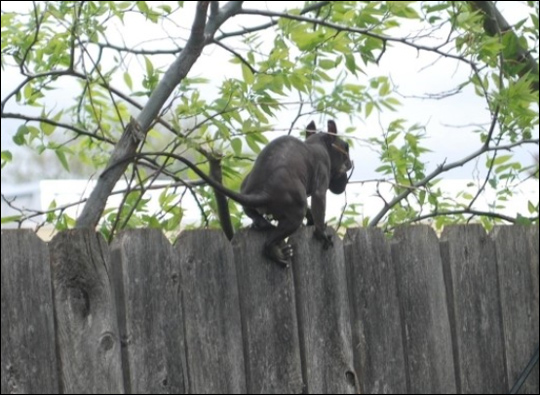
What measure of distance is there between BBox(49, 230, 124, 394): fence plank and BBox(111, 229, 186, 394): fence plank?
0.05 meters

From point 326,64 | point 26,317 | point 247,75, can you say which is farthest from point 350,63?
point 26,317

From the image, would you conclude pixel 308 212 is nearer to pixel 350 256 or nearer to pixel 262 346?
pixel 350 256

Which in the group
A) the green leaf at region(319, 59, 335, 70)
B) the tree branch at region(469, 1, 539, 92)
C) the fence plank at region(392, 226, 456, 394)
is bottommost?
the fence plank at region(392, 226, 456, 394)

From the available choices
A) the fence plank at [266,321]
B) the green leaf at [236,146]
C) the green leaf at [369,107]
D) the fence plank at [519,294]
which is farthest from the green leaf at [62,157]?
the green leaf at [369,107]

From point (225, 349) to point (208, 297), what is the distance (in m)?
0.21

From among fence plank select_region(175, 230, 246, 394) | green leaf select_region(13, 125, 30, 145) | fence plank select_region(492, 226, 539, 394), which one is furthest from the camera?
green leaf select_region(13, 125, 30, 145)

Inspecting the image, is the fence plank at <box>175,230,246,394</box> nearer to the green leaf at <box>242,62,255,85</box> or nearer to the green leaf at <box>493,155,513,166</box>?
the green leaf at <box>242,62,255,85</box>

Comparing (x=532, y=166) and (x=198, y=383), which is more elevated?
(x=532, y=166)

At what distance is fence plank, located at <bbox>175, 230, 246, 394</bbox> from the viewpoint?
407 centimetres

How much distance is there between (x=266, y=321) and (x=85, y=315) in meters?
0.84

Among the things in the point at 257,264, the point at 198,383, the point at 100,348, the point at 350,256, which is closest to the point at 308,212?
the point at 350,256

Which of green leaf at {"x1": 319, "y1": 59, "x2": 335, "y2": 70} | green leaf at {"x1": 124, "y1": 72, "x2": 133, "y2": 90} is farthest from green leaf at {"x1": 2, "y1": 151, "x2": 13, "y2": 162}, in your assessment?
green leaf at {"x1": 319, "y1": 59, "x2": 335, "y2": 70}

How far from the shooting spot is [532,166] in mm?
6570

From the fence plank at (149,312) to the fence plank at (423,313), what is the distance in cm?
120
